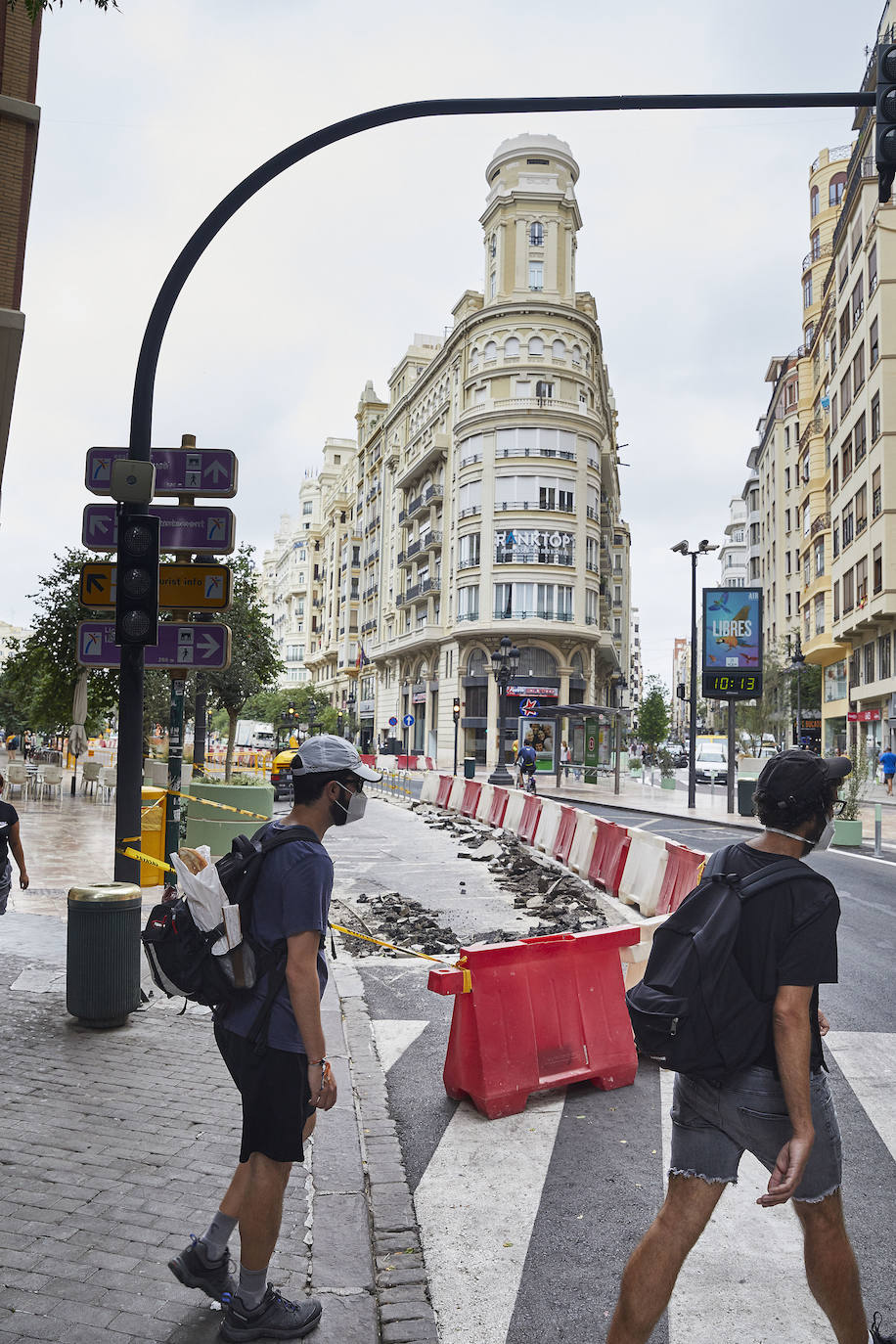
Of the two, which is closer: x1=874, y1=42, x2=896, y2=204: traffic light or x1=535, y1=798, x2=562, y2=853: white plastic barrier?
x1=874, y1=42, x2=896, y2=204: traffic light

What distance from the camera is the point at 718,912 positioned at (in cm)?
278

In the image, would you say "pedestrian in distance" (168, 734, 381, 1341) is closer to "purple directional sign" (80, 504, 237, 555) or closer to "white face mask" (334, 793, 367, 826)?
"white face mask" (334, 793, 367, 826)

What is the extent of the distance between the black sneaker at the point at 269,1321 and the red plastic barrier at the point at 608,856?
914cm

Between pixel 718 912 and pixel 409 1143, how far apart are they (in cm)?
272

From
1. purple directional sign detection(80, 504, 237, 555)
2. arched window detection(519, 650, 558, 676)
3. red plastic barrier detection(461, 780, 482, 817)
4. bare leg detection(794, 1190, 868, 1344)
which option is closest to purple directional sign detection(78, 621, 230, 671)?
purple directional sign detection(80, 504, 237, 555)

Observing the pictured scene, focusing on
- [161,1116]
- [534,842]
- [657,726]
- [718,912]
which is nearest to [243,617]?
[534,842]

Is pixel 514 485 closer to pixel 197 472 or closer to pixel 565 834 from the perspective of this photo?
pixel 565 834

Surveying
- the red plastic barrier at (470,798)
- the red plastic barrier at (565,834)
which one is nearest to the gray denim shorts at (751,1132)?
the red plastic barrier at (565,834)

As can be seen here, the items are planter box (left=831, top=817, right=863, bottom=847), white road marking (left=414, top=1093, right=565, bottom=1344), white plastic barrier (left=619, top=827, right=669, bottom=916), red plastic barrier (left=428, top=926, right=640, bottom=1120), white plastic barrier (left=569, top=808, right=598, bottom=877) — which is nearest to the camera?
white road marking (left=414, top=1093, right=565, bottom=1344)

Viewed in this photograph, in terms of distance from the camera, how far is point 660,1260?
8.91ft

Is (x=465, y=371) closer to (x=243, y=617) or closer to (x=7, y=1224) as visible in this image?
(x=243, y=617)

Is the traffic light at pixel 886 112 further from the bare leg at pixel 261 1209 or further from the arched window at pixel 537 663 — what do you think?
the arched window at pixel 537 663

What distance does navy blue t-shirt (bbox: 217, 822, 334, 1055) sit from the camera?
302 centimetres

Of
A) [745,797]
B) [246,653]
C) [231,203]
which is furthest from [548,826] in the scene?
[246,653]
